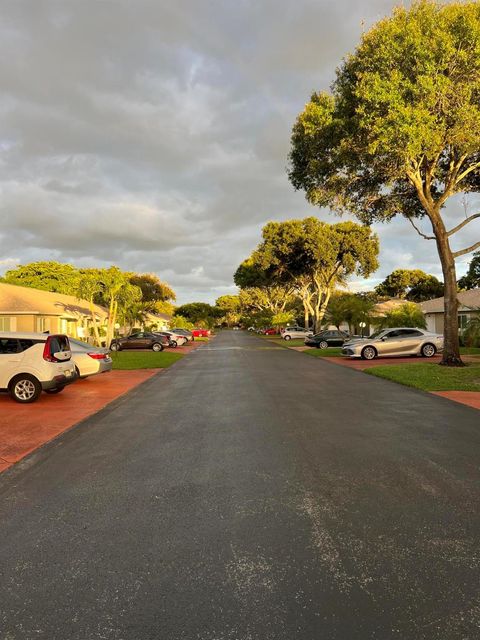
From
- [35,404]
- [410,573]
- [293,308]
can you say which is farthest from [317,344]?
[293,308]

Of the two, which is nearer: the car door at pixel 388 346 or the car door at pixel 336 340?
the car door at pixel 388 346

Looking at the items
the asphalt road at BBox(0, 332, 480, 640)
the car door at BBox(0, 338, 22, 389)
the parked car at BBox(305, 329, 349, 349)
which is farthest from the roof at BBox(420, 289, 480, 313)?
the car door at BBox(0, 338, 22, 389)

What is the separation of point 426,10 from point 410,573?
19.3 meters

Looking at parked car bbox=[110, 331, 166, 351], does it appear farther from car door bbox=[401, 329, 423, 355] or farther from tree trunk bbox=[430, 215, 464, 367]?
tree trunk bbox=[430, 215, 464, 367]

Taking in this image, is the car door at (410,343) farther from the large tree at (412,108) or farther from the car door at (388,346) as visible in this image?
the large tree at (412,108)

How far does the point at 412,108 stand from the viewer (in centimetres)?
1664

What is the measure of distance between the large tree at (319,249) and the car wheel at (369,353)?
22.1m

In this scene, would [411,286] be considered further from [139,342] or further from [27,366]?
[27,366]

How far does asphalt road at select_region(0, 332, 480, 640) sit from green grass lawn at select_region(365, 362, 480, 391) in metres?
5.38

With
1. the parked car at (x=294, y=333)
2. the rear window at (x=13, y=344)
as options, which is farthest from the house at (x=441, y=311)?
the rear window at (x=13, y=344)

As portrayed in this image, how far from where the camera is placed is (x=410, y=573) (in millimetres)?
3494

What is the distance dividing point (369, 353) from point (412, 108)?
1209cm

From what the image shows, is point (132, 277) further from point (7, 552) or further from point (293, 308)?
point (7, 552)

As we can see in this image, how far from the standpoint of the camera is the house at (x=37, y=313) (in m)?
32.2
